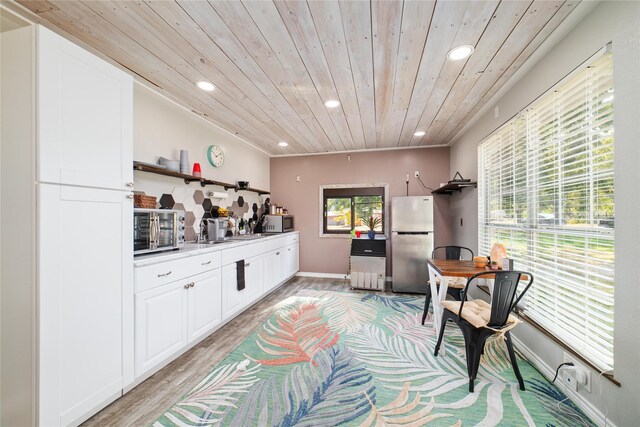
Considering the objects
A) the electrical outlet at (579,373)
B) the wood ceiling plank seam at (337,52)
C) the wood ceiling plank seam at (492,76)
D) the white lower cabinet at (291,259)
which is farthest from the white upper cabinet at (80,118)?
the electrical outlet at (579,373)

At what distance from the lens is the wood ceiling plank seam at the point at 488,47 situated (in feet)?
5.11

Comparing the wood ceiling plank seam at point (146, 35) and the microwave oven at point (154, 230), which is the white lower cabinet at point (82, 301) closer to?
the microwave oven at point (154, 230)

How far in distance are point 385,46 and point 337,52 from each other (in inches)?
14.0

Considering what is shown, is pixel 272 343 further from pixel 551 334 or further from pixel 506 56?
pixel 506 56

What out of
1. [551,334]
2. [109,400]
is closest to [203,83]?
[109,400]

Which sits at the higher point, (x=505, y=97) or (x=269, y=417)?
(x=505, y=97)

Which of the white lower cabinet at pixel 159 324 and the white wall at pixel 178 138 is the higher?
→ the white wall at pixel 178 138

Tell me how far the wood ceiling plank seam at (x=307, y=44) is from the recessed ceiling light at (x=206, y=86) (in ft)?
3.22

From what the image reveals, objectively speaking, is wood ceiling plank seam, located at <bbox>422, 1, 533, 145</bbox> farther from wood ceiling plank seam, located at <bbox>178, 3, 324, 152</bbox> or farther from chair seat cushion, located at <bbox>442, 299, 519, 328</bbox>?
chair seat cushion, located at <bbox>442, 299, 519, 328</bbox>

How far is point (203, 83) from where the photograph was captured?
2436 millimetres

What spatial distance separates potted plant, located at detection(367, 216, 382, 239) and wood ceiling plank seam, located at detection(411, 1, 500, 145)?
1.99m

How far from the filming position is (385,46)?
→ 1892 mm

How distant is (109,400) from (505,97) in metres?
4.23

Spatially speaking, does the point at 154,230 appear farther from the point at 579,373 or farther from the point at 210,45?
the point at 579,373
